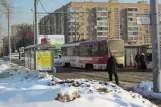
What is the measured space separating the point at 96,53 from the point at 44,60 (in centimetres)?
747

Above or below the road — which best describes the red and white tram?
above

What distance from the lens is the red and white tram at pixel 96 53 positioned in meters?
34.7

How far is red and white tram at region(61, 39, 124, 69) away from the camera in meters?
34.7

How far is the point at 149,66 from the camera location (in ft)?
121

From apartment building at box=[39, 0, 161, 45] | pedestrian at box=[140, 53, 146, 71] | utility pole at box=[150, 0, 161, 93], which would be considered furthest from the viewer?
apartment building at box=[39, 0, 161, 45]

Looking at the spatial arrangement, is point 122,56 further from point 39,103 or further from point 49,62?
point 39,103

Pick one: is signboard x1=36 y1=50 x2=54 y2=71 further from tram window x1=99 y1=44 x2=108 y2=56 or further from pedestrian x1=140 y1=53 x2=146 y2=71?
pedestrian x1=140 y1=53 x2=146 y2=71

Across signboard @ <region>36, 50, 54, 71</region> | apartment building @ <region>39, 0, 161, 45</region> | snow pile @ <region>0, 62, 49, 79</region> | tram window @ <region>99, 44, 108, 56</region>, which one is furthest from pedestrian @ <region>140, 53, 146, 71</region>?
apartment building @ <region>39, 0, 161, 45</region>

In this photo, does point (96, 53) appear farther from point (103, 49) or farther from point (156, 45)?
point (156, 45)

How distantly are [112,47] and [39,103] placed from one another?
25.7 metres

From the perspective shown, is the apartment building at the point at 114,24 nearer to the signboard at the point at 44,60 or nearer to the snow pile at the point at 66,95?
the signboard at the point at 44,60

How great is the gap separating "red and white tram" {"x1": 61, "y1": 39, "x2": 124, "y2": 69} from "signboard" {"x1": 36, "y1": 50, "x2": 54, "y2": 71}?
6701mm

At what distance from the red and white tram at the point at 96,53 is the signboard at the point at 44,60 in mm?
6701

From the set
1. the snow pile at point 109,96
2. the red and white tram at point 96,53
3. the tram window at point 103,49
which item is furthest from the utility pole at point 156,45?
the tram window at point 103,49
